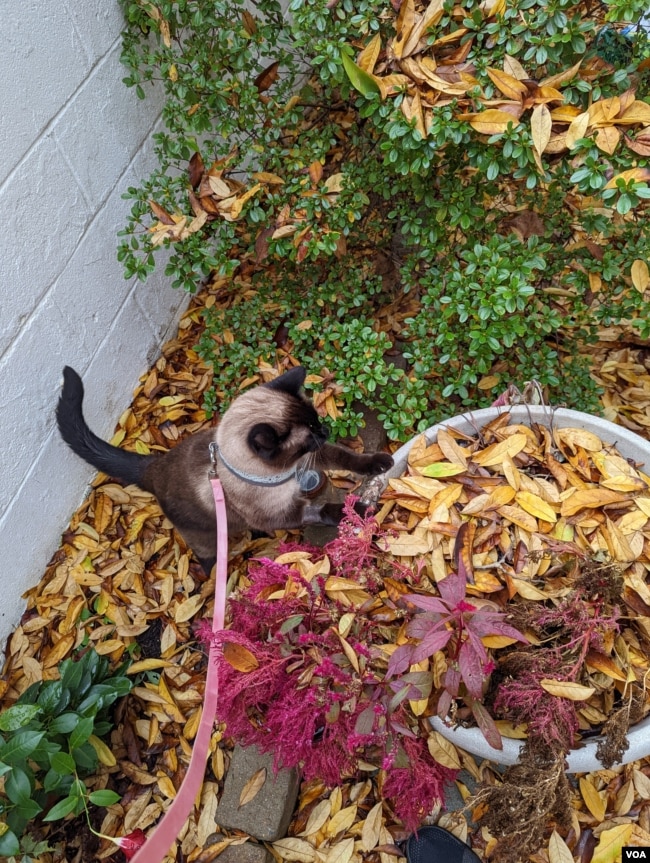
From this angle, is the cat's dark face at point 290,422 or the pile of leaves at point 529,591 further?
the cat's dark face at point 290,422

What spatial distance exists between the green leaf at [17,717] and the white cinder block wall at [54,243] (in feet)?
2.36

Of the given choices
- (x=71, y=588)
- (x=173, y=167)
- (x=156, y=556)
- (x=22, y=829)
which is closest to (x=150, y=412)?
(x=156, y=556)

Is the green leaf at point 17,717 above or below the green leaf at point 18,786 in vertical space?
above

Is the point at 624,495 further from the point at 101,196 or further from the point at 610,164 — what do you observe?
the point at 101,196

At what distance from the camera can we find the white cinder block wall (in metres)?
2.07

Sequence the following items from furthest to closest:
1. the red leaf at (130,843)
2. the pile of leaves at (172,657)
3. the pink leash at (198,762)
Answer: the pile of leaves at (172,657) < the red leaf at (130,843) < the pink leash at (198,762)

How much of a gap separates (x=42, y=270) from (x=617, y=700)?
2.54 m

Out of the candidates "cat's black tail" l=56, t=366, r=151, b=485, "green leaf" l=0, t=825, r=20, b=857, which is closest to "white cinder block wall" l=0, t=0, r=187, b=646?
"cat's black tail" l=56, t=366, r=151, b=485

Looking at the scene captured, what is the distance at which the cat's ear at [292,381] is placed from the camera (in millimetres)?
2072

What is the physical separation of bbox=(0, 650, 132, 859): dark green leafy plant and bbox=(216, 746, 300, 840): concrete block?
16.6 inches

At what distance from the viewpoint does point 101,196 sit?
2451mm

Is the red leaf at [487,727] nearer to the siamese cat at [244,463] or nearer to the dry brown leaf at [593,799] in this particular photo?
the dry brown leaf at [593,799]

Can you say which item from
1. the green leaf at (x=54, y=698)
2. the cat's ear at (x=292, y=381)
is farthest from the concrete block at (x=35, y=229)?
the green leaf at (x=54, y=698)

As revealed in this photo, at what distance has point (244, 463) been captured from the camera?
2.00 meters
